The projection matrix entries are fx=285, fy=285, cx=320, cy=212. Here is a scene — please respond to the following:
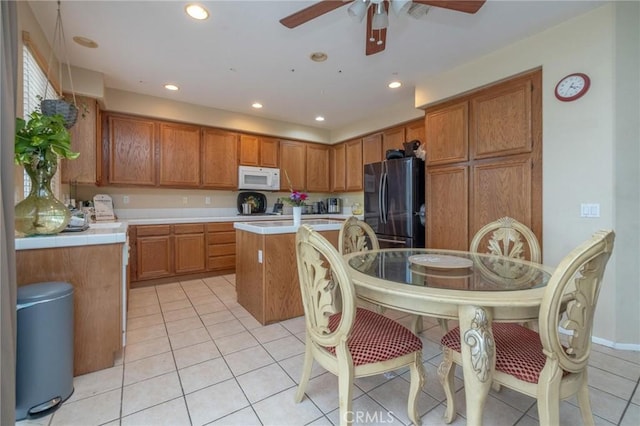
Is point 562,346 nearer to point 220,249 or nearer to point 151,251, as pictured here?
point 220,249

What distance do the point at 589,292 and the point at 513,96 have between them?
2277 millimetres

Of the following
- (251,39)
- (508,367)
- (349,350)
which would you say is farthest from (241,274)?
(508,367)

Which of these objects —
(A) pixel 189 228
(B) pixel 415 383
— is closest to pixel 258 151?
(A) pixel 189 228

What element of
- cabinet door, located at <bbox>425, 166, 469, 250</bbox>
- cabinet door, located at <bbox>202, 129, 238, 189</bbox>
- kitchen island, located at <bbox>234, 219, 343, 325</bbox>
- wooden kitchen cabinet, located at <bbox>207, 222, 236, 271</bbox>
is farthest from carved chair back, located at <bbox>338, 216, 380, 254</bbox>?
cabinet door, located at <bbox>202, 129, 238, 189</bbox>

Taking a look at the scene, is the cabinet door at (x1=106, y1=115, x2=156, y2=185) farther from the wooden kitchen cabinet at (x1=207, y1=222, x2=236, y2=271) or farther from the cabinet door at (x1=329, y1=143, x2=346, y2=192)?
the cabinet door at (x1=329, y1=143, x2=346, y2=192)

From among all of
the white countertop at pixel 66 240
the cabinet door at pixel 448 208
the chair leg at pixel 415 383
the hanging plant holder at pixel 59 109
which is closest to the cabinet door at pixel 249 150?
the hanging plant holder at pixel 59 109

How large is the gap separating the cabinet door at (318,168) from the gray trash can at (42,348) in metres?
4.26

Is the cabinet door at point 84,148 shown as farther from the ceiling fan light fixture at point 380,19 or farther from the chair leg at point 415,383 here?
the chair leg at point 415,383

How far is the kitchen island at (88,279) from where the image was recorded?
1.66 m

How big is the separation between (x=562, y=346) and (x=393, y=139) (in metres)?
3.82

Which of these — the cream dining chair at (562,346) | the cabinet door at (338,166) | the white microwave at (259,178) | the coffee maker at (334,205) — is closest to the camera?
the cream dining chair at (562,346)

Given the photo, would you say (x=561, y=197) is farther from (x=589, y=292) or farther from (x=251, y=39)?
(x=251, y=39)

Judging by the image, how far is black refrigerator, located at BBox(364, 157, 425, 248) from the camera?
3.51 meters

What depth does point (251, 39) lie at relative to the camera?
253 cm
